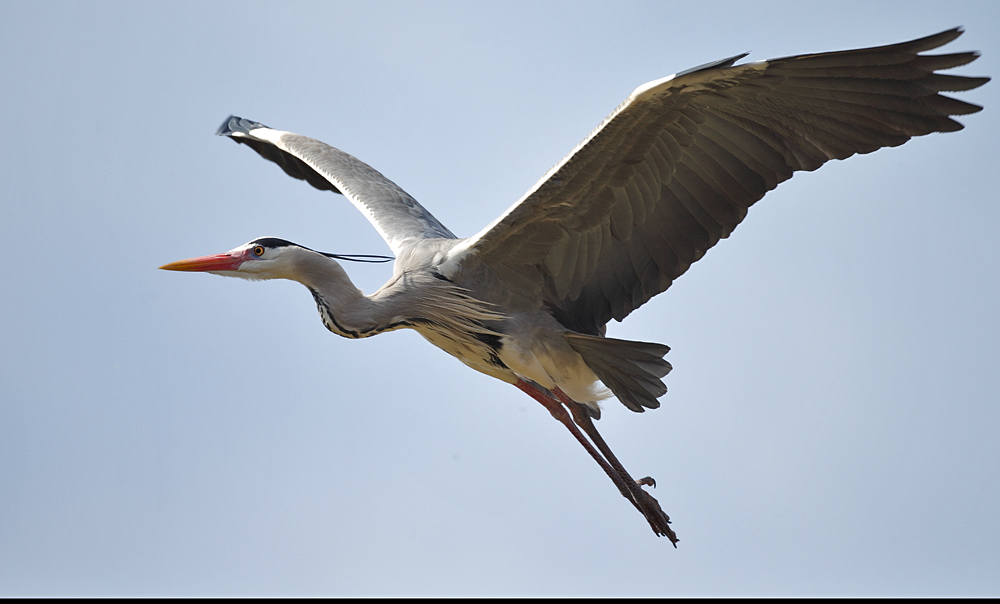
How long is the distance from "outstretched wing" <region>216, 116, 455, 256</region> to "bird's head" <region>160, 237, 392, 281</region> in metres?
0.99

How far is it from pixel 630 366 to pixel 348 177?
3.27m

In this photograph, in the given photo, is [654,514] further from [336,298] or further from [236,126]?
[236,126]

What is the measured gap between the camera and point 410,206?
761cm

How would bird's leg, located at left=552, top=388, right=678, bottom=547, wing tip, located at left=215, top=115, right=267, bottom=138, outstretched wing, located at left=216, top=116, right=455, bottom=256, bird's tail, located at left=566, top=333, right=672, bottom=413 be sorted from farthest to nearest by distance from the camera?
wing tip, located at left=215, top=115, right=267, bottom=138 → outstretched wing, located at left=216, top=116, right=455, bottom=256 → bird's leg, located at left=552, top=388, right=678, bottom=547 → bird's tail, located at left=566, top=333, right=672, bottom=413

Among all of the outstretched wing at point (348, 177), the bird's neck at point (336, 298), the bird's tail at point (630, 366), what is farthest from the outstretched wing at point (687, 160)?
the outstretched wing at point (348, 177)

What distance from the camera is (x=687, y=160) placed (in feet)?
17.3

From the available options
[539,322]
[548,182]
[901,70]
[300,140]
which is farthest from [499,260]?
[300,140]

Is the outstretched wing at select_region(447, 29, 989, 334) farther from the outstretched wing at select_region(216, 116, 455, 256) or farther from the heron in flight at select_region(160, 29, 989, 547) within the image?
the outstretched wing at select_region(216, 116, 455, 256)

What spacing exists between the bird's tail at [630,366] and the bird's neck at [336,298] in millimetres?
1278

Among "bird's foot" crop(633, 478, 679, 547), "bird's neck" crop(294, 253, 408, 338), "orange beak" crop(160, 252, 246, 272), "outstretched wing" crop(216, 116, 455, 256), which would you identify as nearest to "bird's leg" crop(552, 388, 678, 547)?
"bird's foot" crop(633, 478, 679, 547)

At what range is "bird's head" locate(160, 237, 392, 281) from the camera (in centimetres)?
A: 578

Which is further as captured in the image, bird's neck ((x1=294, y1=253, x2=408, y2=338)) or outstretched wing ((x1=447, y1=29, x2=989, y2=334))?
bird's neck ((x1=294, y1=253, x2=408, y2=338))

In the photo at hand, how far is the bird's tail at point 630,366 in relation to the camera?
5699mm

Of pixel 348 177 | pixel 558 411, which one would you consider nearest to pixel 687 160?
pixel 558 411
